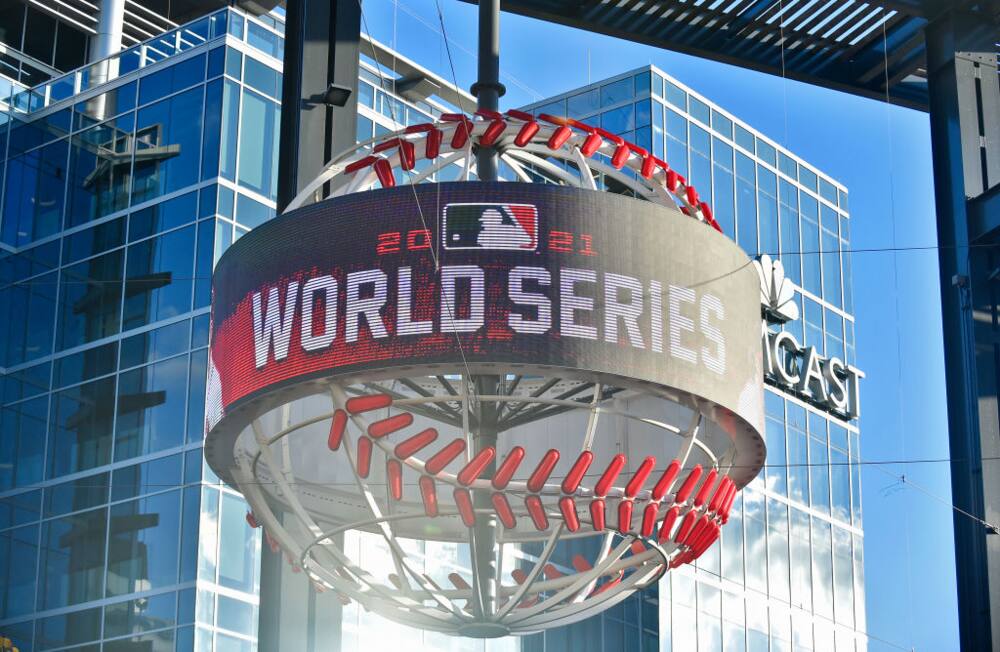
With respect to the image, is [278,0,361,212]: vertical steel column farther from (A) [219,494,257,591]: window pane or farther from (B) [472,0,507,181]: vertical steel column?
(A) [219,494,257,591]: window pane

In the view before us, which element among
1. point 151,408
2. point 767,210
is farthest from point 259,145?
point 767,210

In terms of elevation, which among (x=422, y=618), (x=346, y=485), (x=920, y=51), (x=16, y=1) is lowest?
(x=422, y=618)

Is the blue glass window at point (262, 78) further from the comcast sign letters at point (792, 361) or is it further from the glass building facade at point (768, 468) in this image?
the comcast sign letters at point (792, 361)

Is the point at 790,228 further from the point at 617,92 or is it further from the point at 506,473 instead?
the point at 506,473

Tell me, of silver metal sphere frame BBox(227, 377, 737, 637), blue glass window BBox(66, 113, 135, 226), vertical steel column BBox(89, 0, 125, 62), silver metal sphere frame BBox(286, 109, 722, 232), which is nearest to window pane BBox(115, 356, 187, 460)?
blue glass window BBox(66, 113, 135, 226)

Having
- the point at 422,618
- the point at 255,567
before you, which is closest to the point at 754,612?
the point at 255,567

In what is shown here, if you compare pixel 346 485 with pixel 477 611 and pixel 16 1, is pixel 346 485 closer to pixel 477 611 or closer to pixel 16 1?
pixel 477 611
